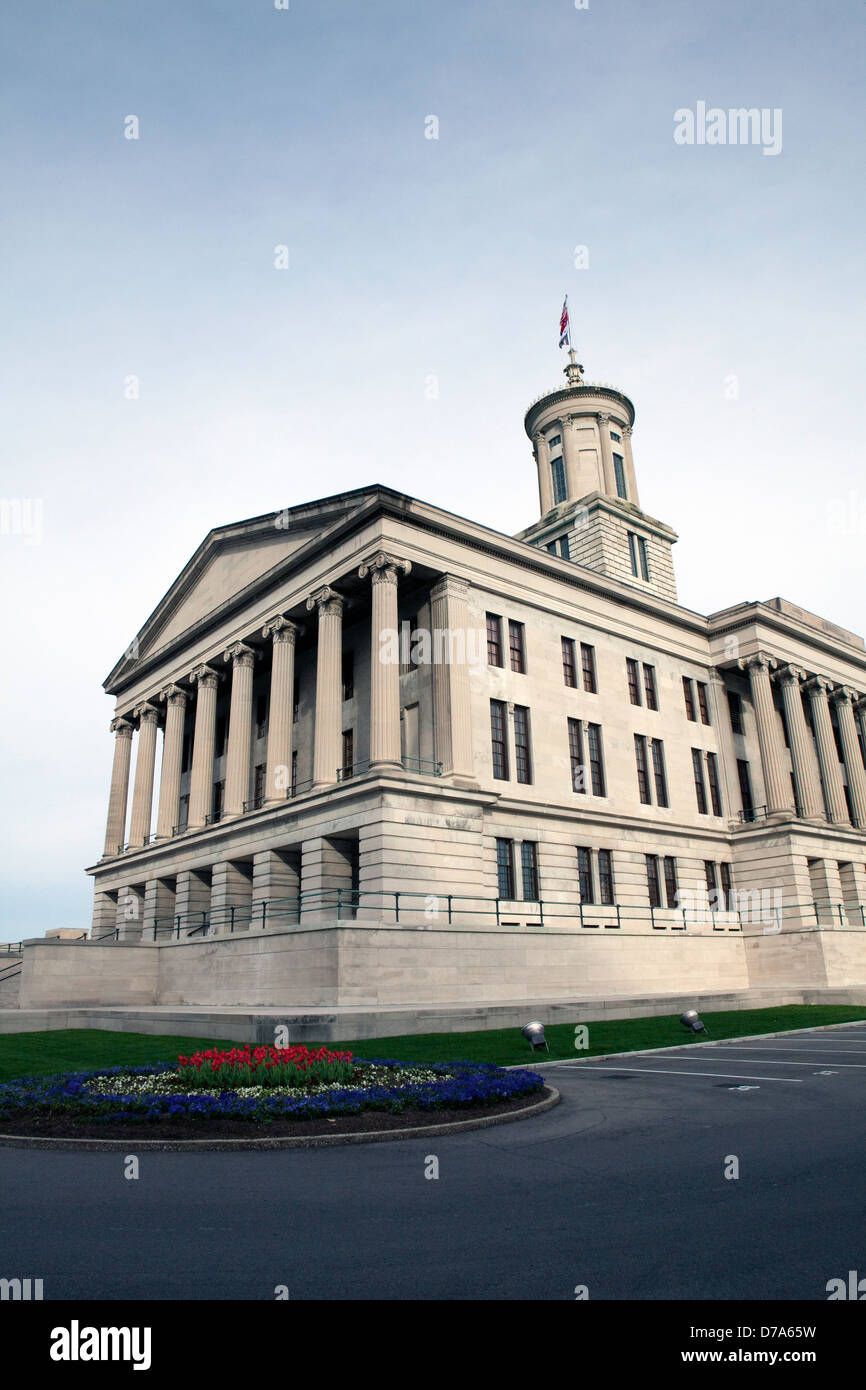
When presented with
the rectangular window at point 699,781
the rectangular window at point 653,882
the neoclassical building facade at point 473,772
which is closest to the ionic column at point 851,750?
the neoclassical building facade at point 473,772

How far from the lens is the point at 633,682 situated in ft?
148

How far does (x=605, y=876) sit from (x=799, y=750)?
15.4 m

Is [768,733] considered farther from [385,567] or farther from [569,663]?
[385,567]

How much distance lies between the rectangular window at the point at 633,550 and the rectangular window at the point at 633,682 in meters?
13.1

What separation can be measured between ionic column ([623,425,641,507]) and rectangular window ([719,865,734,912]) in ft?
82.1

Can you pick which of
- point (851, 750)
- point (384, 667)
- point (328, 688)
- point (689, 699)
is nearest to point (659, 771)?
point (689, 699)

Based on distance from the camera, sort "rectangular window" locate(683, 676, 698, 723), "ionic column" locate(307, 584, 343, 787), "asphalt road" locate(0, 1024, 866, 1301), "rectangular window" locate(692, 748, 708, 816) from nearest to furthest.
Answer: "asphalt road" locate(0, 1024, 866, 1301), "ionic column" locate(307, 584, 343, 787), "rectangular window" locate(692, 748, 708, 816), "rectangular window" locate(683, 676, 698, 723)

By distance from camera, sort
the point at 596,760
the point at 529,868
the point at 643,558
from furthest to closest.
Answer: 1. the point at 643,558
2. the point at 596,760
3. the point at 529,868

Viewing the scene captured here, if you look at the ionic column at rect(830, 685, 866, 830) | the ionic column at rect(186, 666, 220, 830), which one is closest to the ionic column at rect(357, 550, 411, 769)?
the ionic column at rect(186, 666, 220, 830)

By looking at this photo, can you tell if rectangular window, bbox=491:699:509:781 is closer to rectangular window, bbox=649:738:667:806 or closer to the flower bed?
rectangular window, bbox=649:738:667:806

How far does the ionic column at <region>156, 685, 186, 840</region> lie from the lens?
46156 mm

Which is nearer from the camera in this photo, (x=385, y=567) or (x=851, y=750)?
(x=385, y=567)

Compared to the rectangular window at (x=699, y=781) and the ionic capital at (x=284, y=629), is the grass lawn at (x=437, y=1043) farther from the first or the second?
the rectangular window at (x=699, y=781)

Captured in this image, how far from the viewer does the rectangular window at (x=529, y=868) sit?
3669 cm
